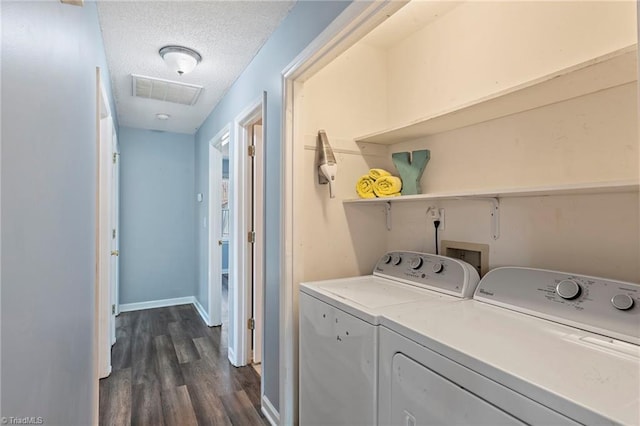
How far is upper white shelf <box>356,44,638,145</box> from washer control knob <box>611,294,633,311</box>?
2.28ft

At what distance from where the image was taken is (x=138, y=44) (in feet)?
7.30

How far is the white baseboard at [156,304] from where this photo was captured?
4332mm

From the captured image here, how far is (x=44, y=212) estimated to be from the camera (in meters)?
0.89

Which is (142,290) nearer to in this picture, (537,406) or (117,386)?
(117,386)

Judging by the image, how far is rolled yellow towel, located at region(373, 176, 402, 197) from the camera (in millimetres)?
1884

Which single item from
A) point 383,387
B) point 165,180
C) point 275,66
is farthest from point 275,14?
point 165,180

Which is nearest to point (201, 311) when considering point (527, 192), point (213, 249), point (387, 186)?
point (213, 249)

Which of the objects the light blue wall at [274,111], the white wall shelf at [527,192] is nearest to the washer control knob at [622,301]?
the white wall shelf at [527,192]

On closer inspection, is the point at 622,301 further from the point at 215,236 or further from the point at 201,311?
the point at 201,311

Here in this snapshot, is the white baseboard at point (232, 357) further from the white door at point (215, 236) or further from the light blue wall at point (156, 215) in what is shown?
the light blue wall at point (156, 215)

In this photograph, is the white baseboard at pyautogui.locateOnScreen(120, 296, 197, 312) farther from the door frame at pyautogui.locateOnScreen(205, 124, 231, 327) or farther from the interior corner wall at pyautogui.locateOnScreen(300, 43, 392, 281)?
the interior corner wall at pyautogui.locateOnScreen(300, 43, 392, 281)

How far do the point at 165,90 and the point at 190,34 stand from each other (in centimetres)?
111

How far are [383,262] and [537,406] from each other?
1.27m

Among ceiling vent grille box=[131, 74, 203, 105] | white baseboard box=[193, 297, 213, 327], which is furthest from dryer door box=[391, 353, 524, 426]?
white baseboard box=[193, 297, 213, 327]
